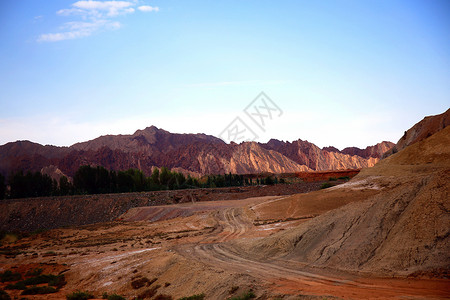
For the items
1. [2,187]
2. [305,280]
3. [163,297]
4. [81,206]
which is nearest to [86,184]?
[2,187]

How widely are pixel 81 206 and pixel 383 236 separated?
51377mm

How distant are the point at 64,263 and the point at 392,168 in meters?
34.4

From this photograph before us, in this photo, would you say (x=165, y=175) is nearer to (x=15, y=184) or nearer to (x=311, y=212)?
(x=15, y=184)

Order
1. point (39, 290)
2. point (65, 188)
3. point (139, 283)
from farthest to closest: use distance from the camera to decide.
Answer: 1. point (65, 188)
2. point (39, 290)
3. point (139, 283)

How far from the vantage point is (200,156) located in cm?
17738

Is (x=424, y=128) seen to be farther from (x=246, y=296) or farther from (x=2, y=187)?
(x=2, y=187)

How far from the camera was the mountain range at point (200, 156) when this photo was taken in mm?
155125

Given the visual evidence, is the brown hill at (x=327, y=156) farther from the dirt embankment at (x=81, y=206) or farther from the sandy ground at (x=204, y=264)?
the sandy ground at (x=204, y=264)

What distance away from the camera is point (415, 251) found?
1324cm

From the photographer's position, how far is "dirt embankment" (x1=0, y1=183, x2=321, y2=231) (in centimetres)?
5264

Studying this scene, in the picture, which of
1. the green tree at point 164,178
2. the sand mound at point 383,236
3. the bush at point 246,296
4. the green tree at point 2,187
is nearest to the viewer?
the bush at point 246,296

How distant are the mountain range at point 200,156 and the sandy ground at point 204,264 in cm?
12132

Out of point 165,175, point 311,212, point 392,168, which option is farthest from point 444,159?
point 165,175

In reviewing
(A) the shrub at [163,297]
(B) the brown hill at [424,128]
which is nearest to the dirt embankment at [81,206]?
(B) the brown hill at [424,128]
